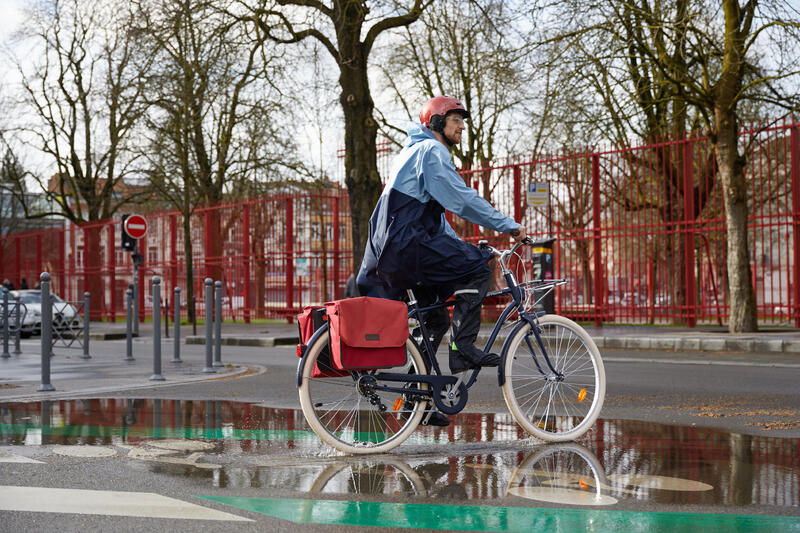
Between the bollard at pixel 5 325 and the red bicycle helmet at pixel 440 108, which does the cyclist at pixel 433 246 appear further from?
the bollard at pixel 5 325

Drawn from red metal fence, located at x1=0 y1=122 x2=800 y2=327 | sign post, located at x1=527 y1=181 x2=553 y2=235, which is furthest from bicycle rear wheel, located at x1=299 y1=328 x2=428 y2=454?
red metal fence, located at x1=0 y1=122 x2=800 y2=327

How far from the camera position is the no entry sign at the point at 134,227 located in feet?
69.5

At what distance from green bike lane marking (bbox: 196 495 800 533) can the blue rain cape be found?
158cm

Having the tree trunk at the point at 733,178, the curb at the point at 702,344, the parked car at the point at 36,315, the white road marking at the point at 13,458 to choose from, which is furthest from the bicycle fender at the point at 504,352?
the parked car at the point at 36,315

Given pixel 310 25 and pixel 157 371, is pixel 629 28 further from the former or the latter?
pixel 157 371

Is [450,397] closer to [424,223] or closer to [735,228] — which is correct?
[424,223]

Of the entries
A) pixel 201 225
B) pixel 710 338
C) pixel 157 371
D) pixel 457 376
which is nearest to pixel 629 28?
pixel 710 338

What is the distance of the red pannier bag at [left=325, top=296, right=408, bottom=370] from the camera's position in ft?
15.7

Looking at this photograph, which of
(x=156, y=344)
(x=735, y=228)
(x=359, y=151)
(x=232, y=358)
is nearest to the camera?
(x=156, y=344)

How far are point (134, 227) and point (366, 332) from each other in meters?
17.7

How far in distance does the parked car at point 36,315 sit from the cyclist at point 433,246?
487 inches

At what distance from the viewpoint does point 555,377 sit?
17.6 ft

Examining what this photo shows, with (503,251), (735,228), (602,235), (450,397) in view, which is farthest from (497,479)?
(602,235)

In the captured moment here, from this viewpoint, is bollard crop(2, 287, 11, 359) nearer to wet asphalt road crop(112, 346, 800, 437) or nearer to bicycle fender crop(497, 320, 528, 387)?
wet asphalt road crop(112, 346, 800, 437)
